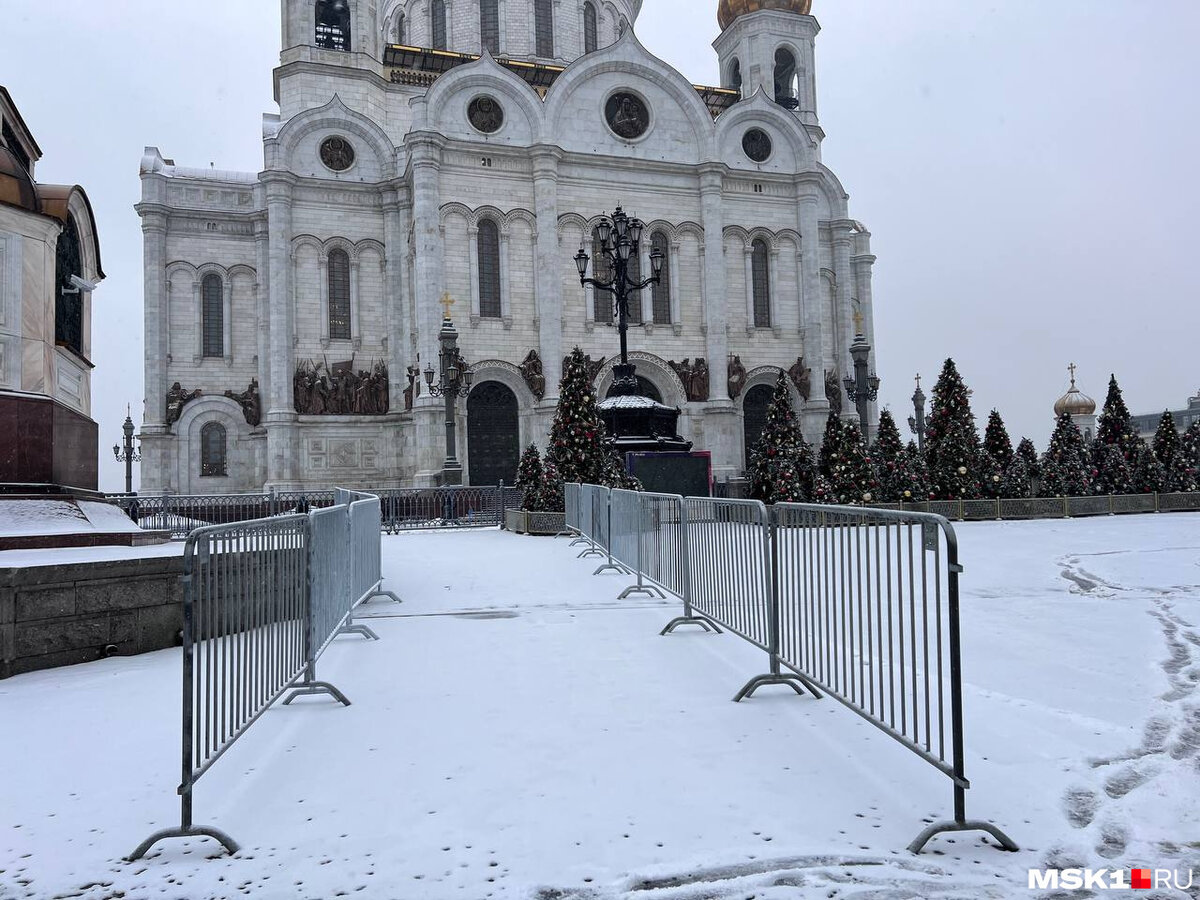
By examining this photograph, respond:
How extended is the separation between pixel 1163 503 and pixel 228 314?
110 feet

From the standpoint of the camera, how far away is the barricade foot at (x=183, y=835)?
3.00m

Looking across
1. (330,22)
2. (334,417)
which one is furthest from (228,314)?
(330,22)

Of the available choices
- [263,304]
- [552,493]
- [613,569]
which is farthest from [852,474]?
[263,304]

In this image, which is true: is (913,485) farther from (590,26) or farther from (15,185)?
(590,26)

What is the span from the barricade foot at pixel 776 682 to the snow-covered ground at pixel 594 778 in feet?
0.21

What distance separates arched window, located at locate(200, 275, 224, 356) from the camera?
108ft

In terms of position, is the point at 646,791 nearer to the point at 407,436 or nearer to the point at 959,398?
the point at 959,398

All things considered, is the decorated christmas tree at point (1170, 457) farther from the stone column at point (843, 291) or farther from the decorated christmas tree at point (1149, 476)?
the stone column at point (843, 291)

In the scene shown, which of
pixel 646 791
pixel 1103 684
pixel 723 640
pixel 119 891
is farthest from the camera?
pixel 723 640

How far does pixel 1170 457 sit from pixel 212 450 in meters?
33.8

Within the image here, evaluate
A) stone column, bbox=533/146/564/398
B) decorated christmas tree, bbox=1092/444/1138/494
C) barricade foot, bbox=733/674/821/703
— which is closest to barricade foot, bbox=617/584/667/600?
barricade foot, bbox=733/674/821/703

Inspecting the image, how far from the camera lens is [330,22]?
3534 centimetres

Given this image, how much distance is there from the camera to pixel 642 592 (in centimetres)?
902

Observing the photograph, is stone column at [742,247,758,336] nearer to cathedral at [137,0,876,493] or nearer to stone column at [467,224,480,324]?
cathedral at [137,0,876,493]
